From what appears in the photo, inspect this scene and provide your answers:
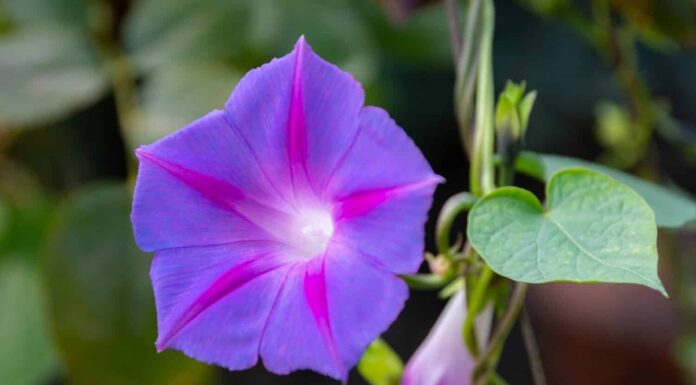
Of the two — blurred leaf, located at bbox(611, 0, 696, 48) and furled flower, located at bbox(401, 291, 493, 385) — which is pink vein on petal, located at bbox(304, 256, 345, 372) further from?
blurred leaf, located at bbox(611, 0, 696, 48)

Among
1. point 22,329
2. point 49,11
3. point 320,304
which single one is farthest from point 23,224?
point 320,304

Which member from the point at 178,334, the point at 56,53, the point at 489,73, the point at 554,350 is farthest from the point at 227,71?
the point at 554,350

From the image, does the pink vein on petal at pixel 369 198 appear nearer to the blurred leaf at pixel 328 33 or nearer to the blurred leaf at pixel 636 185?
the blurred leaf at pixel 636 185

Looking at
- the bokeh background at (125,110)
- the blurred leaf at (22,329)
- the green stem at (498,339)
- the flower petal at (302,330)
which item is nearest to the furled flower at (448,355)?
the green stem at (498,339)

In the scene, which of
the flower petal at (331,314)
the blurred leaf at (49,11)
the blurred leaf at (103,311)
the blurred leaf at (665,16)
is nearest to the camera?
the flower petal at (331,314)

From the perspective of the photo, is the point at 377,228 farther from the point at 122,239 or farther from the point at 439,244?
the point at 122,239

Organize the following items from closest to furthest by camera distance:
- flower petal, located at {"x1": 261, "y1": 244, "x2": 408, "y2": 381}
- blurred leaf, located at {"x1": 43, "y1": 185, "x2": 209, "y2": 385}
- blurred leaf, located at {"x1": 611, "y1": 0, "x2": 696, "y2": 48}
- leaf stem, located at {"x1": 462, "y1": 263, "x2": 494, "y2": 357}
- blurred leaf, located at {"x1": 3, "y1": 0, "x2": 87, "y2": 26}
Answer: flower petal, located at {"x1": 261, "y1": 244, "x2": 408, "y2": 381}, leaf stem, located at {"x1": 462, "y1": 263, "x2": 494, "y2": 357}, blurred leaf, located at {"x1": 611, "y1": 0, "x2": 696, "y2": 48}, blurred leaf, located at {"x1": 43, "y1": 185, "x2": 209, "y2": 385}, blurred leaf, located at {"x1": 3, "y1": 0, "x2": 87, "y2": 26}

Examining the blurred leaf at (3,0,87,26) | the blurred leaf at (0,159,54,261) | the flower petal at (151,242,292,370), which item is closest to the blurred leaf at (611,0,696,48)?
the flower petal at (151,242,292,370)
